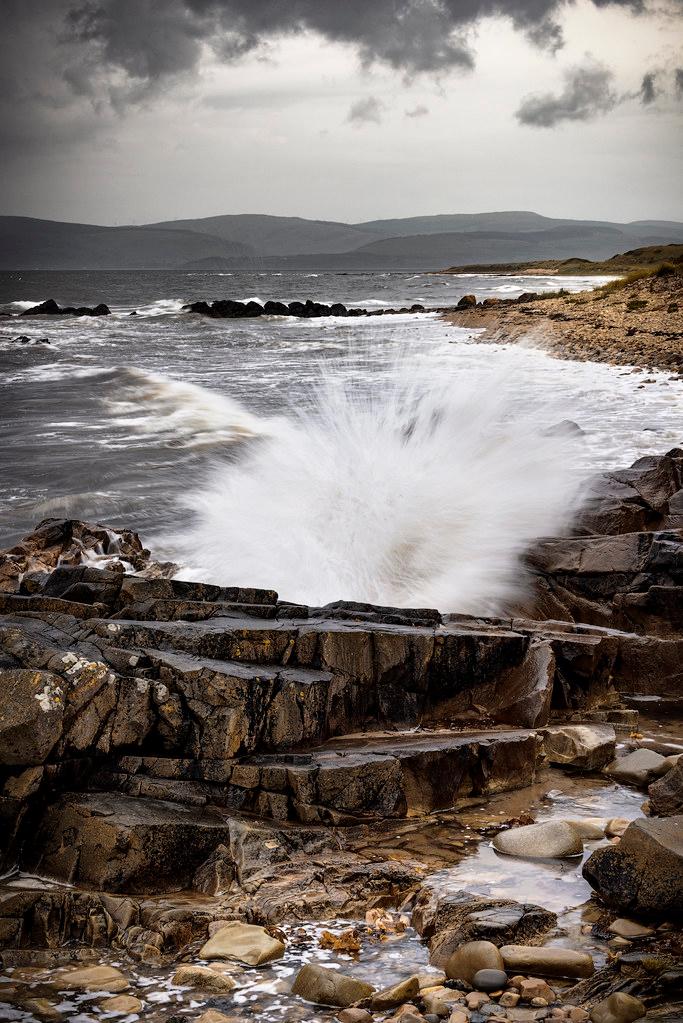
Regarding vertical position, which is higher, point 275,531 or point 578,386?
point 578,386

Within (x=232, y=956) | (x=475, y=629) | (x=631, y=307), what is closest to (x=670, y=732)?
(x=475, y=629)

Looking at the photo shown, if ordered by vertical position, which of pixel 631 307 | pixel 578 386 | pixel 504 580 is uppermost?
pixel 631 307

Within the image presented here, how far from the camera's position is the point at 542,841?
448 centimetres

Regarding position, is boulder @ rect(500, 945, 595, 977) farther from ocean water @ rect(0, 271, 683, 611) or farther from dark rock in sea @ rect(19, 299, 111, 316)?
dark rock in sea @ rect(19, 299, 111, 316)

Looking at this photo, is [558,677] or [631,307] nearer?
[558,677]

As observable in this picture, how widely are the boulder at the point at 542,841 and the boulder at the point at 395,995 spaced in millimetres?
1308

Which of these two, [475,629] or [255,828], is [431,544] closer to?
[475,629]

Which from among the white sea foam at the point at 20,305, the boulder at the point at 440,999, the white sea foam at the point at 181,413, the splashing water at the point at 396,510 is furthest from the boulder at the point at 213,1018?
the white sea foam at the point at 20,305

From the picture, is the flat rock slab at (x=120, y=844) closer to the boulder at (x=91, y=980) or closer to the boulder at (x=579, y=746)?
the boulder at (x=91, y=980)

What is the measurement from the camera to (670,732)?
5.89 meters

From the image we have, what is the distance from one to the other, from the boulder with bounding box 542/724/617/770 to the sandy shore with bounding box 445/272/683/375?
1573 cm

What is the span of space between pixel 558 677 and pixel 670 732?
80cm

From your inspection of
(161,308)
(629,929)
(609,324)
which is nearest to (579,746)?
(629,929)

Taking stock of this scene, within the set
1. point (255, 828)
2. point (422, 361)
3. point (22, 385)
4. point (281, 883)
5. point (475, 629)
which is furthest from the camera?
point (422, 361)
